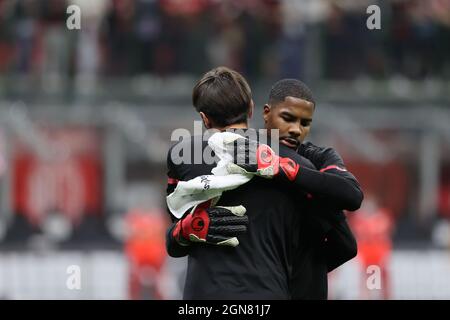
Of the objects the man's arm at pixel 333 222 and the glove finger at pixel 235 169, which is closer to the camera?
the glove finger at pixel 235 169

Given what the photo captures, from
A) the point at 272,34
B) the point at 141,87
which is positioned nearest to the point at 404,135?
the point at 272,34

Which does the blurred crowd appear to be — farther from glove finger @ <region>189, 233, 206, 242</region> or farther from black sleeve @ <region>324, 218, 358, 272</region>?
glove finger @ <region>189, 233, 206, 242</region>

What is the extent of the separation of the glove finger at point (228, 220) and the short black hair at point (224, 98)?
1.16ft

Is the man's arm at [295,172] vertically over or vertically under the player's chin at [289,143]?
under

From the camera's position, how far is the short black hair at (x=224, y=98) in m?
3.82

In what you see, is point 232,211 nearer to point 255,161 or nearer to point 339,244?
point 255,161

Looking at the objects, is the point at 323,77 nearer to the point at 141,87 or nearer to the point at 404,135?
the point at 404,135

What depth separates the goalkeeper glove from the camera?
3.75 m

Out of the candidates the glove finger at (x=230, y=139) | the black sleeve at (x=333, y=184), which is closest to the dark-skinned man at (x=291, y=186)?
the black sleeve at (x=333, y=184)

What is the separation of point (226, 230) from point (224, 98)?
487 millimetres

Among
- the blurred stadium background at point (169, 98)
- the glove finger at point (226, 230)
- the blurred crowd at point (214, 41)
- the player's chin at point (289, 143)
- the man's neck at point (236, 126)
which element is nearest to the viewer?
the glove finger at point (226, 230)

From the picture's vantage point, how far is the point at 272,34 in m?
15.3

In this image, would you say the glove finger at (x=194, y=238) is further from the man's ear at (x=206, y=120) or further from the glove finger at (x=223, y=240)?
the man's ear at (x=206, y=120)
